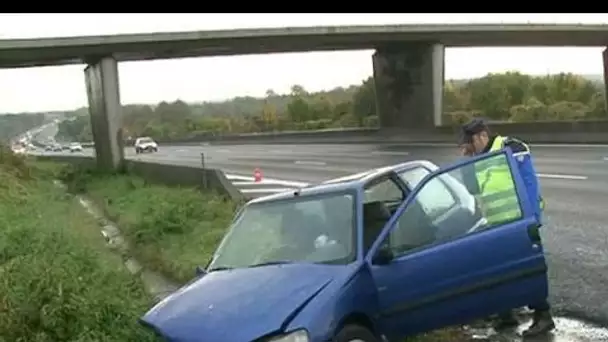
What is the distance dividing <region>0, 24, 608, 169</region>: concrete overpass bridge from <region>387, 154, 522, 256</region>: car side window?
29547 mm

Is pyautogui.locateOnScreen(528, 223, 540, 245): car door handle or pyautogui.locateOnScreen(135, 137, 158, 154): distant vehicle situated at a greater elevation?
pyautogui.locateOnScreen(528, 223, 540, 245): car door handle

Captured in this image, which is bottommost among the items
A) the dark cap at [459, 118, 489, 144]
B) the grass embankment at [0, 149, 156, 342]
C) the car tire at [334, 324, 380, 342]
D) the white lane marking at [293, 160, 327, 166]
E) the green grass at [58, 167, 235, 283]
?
the white lane marking at [293, 160, 327, 166]

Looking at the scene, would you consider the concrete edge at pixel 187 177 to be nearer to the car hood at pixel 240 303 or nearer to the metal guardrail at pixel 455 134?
the car hood at pixel 240 303

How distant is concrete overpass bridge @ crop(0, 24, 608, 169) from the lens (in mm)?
36531

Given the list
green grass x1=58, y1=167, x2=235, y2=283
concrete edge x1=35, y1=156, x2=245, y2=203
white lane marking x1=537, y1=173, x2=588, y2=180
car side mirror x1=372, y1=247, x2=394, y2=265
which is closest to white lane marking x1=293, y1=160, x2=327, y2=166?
concrete edge x1=35, y1=156, x2=245, y2=203

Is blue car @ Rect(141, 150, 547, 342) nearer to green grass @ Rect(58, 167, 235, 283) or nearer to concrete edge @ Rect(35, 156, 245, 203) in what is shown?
green grass @ Rect(58, 167, 235, 283)

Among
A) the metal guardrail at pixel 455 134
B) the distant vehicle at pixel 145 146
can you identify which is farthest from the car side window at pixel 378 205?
the distant vehicle at pixel 145 146

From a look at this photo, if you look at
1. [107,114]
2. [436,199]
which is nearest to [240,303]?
[436,199]

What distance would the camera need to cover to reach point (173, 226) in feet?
53.8

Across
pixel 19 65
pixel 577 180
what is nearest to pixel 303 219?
pixel 577 180

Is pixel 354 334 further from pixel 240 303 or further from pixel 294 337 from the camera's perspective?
pixel 240 303

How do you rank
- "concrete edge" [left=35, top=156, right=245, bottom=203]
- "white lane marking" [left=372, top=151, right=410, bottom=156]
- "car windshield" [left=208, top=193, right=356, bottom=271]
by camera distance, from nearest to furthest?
"car windshield" [left=208, top=193, right=356, bottom=271]
"concrete edge" [left=35, top=156, right=245, bottom=203]
"white lane marking" [left=372, top=151, right=410, bottom=156]

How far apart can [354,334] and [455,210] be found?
1547mm

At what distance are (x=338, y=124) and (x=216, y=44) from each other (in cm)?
4071
